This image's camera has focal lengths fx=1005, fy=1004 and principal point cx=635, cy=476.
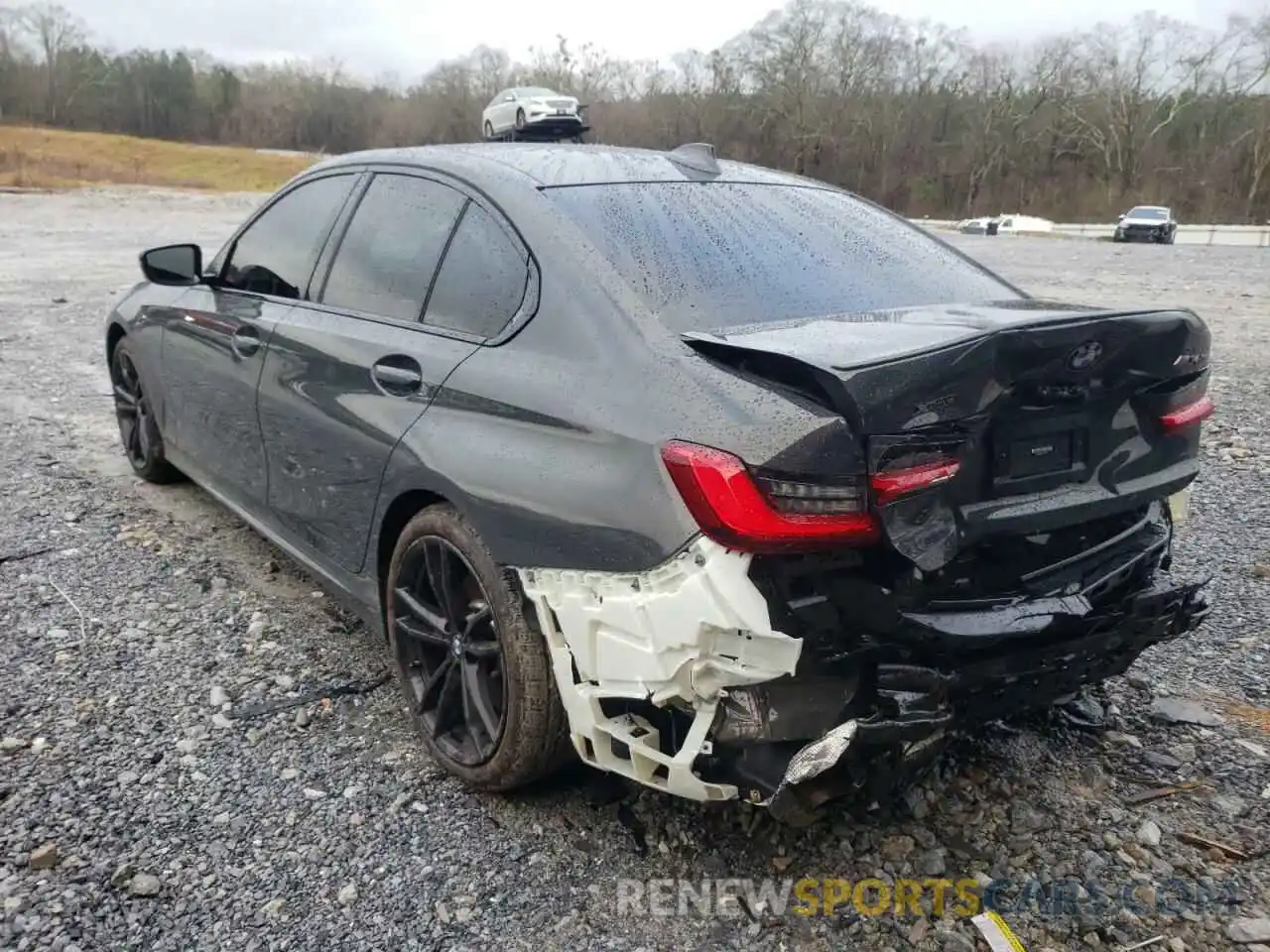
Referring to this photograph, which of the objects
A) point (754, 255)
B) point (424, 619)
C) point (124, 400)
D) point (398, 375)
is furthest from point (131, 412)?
point (754, 255)

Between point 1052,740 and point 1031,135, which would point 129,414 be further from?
point 1031,135

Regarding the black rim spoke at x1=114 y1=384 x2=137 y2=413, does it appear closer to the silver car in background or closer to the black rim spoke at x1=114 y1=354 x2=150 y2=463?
the black rim spoke at x1=114 y1=354 x2=150 y2=463

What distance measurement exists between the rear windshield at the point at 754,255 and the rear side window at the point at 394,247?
419 millimetres

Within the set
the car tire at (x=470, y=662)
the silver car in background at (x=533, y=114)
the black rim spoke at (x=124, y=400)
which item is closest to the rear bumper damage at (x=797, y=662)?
the car tire at (x=470, y=662)

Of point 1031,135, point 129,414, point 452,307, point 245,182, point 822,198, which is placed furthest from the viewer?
point 1031,135

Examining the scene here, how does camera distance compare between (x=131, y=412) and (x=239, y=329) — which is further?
(x=131, y=412)

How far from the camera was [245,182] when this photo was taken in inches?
1881

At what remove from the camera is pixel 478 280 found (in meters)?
2.73

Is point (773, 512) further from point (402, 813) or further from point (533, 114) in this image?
point (533, 114)

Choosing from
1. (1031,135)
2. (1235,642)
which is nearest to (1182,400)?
(1235,642)

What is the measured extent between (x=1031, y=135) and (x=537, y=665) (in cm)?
7258

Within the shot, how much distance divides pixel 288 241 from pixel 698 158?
156 centimetres

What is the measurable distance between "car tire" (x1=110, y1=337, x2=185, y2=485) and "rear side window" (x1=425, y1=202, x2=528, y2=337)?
2640 mm

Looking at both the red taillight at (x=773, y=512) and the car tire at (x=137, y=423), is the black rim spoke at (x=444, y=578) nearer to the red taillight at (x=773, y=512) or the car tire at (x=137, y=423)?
the red taillight at (x=773, y=512)
